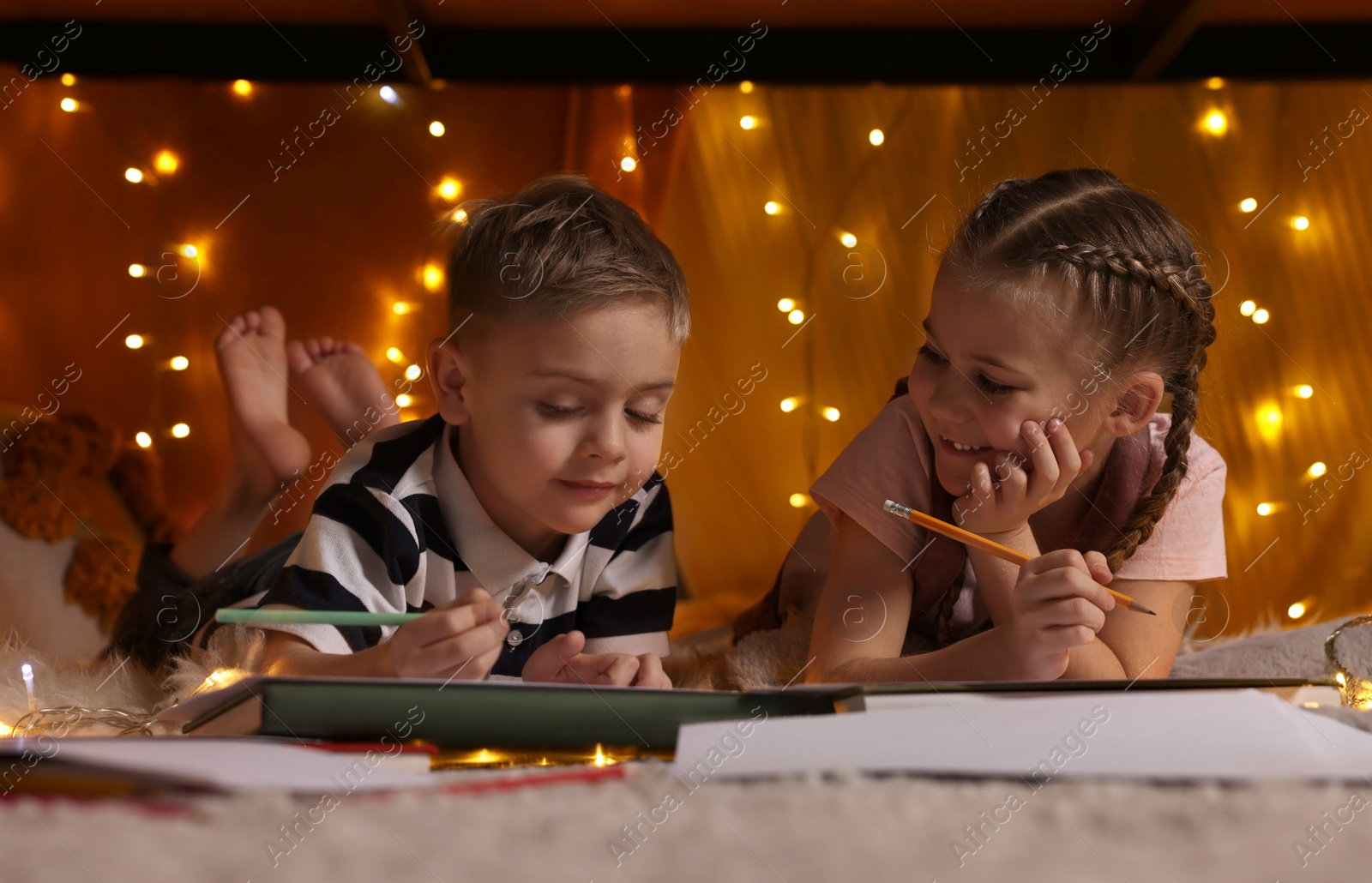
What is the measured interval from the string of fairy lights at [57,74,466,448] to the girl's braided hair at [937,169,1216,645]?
0.69 meters

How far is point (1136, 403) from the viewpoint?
894 millimetres

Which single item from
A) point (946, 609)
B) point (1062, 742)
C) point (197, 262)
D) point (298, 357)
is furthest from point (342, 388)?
point (1062, 742)

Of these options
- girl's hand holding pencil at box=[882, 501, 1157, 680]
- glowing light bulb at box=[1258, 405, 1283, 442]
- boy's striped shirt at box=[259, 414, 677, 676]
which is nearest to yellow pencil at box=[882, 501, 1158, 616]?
girl's hand holding pencil at box=[882, 501, 1157, 680]

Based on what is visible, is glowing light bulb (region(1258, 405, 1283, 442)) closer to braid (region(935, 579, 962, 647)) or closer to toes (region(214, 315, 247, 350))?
braid (region(935, 579, 962, 647))

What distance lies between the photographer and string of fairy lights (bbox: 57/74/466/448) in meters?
1.29

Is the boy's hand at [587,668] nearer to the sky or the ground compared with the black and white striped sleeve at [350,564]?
nearer to the ground

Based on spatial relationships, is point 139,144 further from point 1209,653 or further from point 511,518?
point 1209,653

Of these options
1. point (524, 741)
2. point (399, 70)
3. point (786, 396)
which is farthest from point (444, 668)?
point (399, 70)

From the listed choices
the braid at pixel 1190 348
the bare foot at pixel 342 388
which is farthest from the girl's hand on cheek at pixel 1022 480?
the bare foot at pixel 342 388

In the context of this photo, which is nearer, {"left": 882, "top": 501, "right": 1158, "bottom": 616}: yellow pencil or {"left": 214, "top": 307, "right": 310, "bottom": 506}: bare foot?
{"left": 882, "top": 501, "right": 1158, "bottom": 616}: yellow pencil

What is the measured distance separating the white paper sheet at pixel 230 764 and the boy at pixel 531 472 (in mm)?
379

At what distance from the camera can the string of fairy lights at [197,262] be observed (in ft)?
4.25

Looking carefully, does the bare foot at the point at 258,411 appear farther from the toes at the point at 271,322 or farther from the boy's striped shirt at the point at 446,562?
the boy's striped shirt at the point at 446,562

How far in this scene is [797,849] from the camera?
29 cm
